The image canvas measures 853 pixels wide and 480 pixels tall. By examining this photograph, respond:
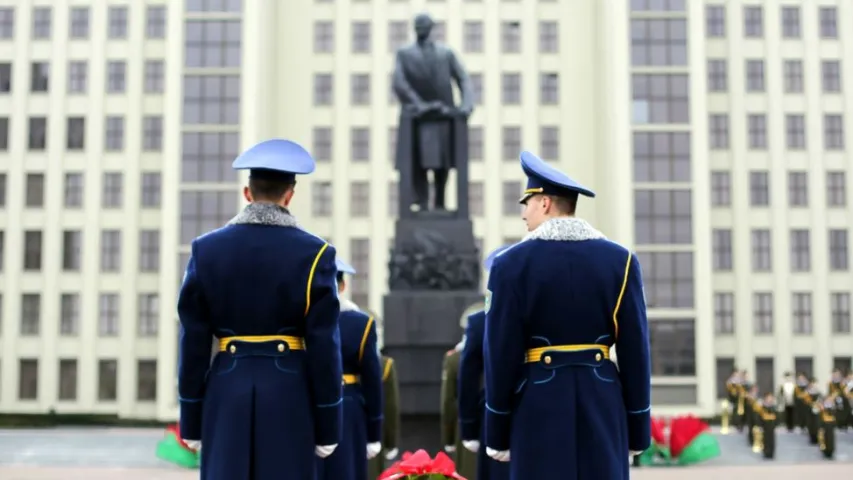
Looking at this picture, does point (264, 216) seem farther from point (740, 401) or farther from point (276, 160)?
point (740, 401)

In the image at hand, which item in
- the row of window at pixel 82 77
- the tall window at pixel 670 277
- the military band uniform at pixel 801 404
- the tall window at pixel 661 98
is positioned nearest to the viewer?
the military band uniform at pixel 801 404

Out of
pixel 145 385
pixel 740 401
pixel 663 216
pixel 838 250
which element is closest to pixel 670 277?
pixel 663 216

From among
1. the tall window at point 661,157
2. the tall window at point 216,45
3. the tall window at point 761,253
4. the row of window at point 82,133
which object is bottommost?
the tall window at point 761,253

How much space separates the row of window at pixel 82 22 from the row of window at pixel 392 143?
9484 millimetres

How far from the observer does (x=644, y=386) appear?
575 cm

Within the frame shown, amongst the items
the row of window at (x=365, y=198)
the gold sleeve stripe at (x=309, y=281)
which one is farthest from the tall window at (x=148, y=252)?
the gold sleeve stripe at (x=309, y=281)

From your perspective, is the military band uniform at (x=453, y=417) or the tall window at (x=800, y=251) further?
the tall window at (x=800, y=251)

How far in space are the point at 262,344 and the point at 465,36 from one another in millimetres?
47266

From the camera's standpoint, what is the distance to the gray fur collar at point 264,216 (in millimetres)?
5738

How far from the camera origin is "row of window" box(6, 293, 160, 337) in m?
50.8

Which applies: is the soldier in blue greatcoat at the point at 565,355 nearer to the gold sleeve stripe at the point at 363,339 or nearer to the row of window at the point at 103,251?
the gold sleeve stripe at the point at 363,339

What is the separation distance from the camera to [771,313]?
50.5 meters

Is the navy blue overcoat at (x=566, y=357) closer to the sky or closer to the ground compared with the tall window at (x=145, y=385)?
closer to the sky

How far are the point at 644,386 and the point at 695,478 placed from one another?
12.6m
